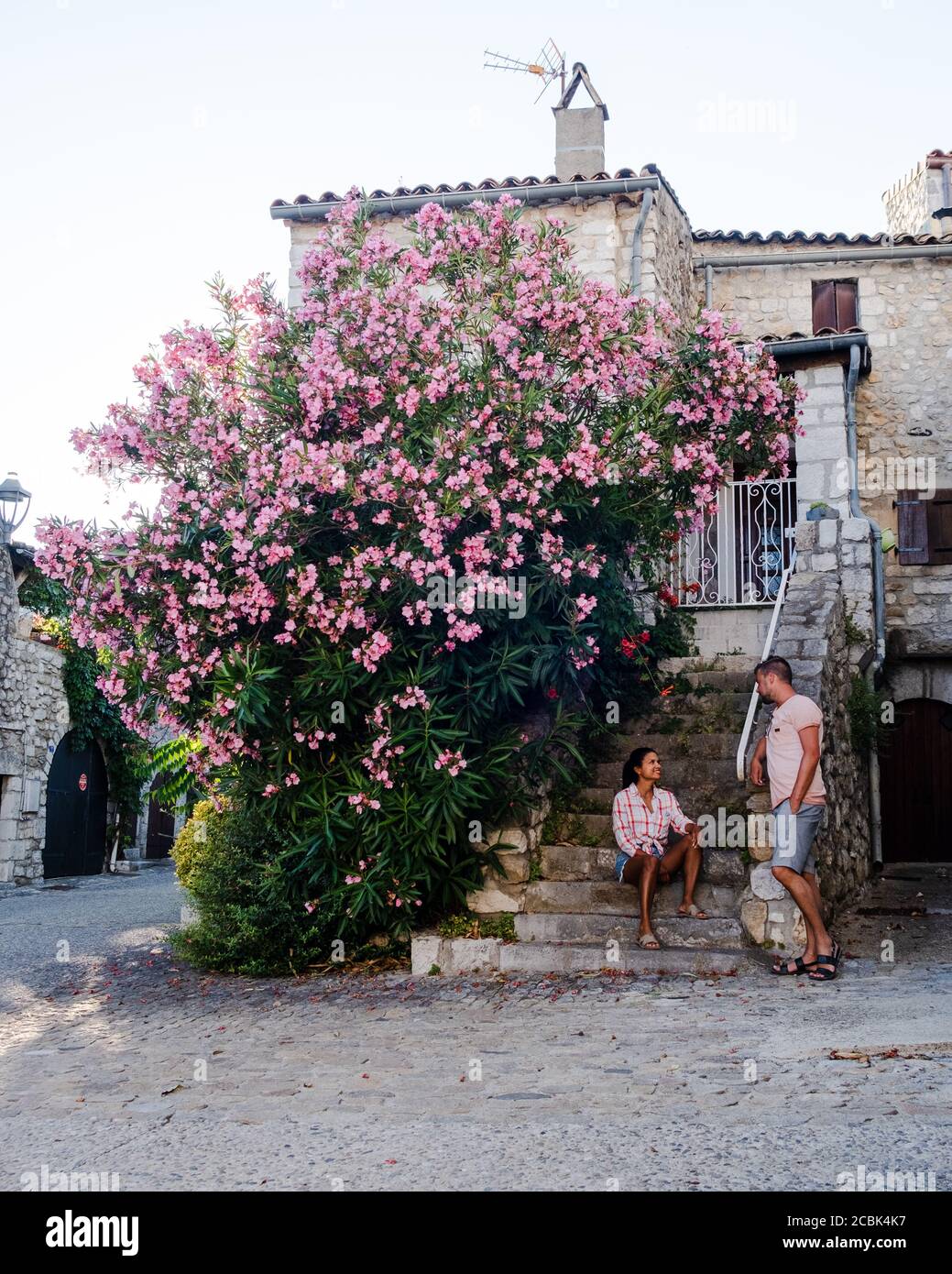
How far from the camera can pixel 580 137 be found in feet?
46.7

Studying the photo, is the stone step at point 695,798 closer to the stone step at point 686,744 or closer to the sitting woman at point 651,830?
the stone step at point 686,744

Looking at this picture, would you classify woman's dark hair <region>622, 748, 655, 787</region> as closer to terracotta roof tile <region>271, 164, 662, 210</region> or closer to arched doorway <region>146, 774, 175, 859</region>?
terracotta roof tile <region>271, 164, 662, 210</region>

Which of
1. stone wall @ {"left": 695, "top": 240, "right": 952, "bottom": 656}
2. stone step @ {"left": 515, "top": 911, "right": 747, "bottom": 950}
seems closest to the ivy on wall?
stone wall @ {"left": 695, "top": 240, "right": 952, "bottom": 656}

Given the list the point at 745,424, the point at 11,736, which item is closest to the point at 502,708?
the point at 745,424

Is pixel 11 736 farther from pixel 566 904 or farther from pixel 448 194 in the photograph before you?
pixel 566 904

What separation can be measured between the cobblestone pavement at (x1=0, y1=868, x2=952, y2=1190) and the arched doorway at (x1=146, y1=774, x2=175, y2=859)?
1713 centimetres

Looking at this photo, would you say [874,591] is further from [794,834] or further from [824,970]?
[824,970]

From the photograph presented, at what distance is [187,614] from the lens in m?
6.80

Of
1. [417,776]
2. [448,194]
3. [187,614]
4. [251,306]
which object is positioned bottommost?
[417,776]

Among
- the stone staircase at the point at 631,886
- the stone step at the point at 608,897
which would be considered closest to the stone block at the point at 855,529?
the stone staircase at the point at 631,886

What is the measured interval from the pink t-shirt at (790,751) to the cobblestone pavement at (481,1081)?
1011mm

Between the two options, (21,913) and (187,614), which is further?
(21,913)

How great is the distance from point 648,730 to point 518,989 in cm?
279
